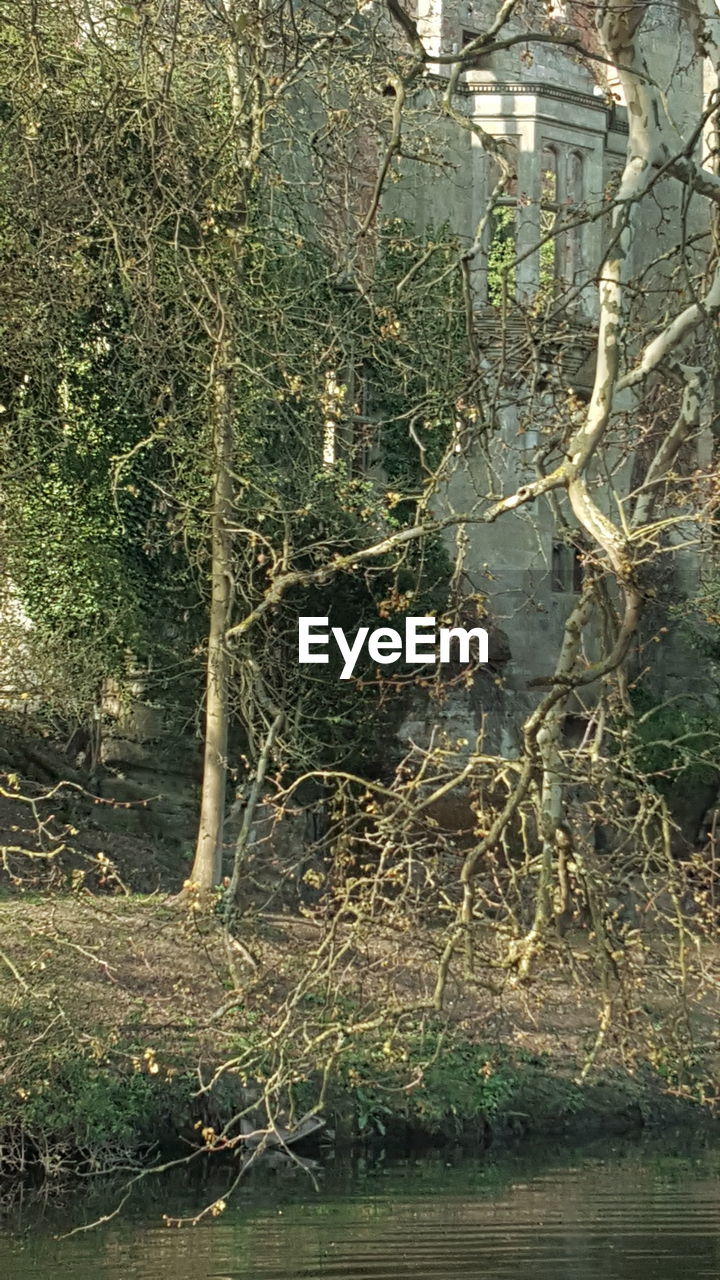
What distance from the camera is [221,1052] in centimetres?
1698

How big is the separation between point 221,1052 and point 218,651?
389cm

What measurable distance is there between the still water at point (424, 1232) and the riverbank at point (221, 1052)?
0.78m

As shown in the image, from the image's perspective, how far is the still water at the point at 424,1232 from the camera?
12.6 metres

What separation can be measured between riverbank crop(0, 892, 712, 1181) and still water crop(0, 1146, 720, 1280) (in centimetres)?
78

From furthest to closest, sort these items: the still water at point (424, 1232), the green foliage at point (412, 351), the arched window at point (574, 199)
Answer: the arched window at point (574, 199), the green foliage at point (412, 351), the still water at point (424, 1232)

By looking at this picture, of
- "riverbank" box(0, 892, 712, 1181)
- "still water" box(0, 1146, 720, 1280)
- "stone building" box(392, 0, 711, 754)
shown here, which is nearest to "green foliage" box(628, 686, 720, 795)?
"stone building" box(392, 0, 711, 754)

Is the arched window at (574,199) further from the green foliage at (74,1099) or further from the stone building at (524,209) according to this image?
the green foliage at (74,1099)

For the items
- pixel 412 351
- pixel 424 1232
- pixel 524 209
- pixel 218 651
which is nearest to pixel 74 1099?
pixel 424 1232

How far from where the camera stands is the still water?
12.6m

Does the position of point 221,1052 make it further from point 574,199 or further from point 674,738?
point 574,199

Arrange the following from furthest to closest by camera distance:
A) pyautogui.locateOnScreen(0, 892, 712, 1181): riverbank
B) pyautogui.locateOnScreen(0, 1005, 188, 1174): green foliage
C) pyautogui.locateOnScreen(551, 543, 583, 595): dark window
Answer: pyautogui.locateOnScreen(551, 543, 583, 595): dark window
pyautogui.locateOnScreen(0, 892, 712, 1181): riverbank
pyautogui.locateOnScreen(0, 1005, 188, 1174): green foliage

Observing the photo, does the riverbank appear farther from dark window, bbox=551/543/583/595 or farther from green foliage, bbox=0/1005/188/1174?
dark window, bbox=551/543/583/595

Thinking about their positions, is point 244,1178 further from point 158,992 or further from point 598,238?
point 598,238

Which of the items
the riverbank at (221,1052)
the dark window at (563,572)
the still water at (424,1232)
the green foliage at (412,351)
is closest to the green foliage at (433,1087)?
the riverbank at (221,1052)
